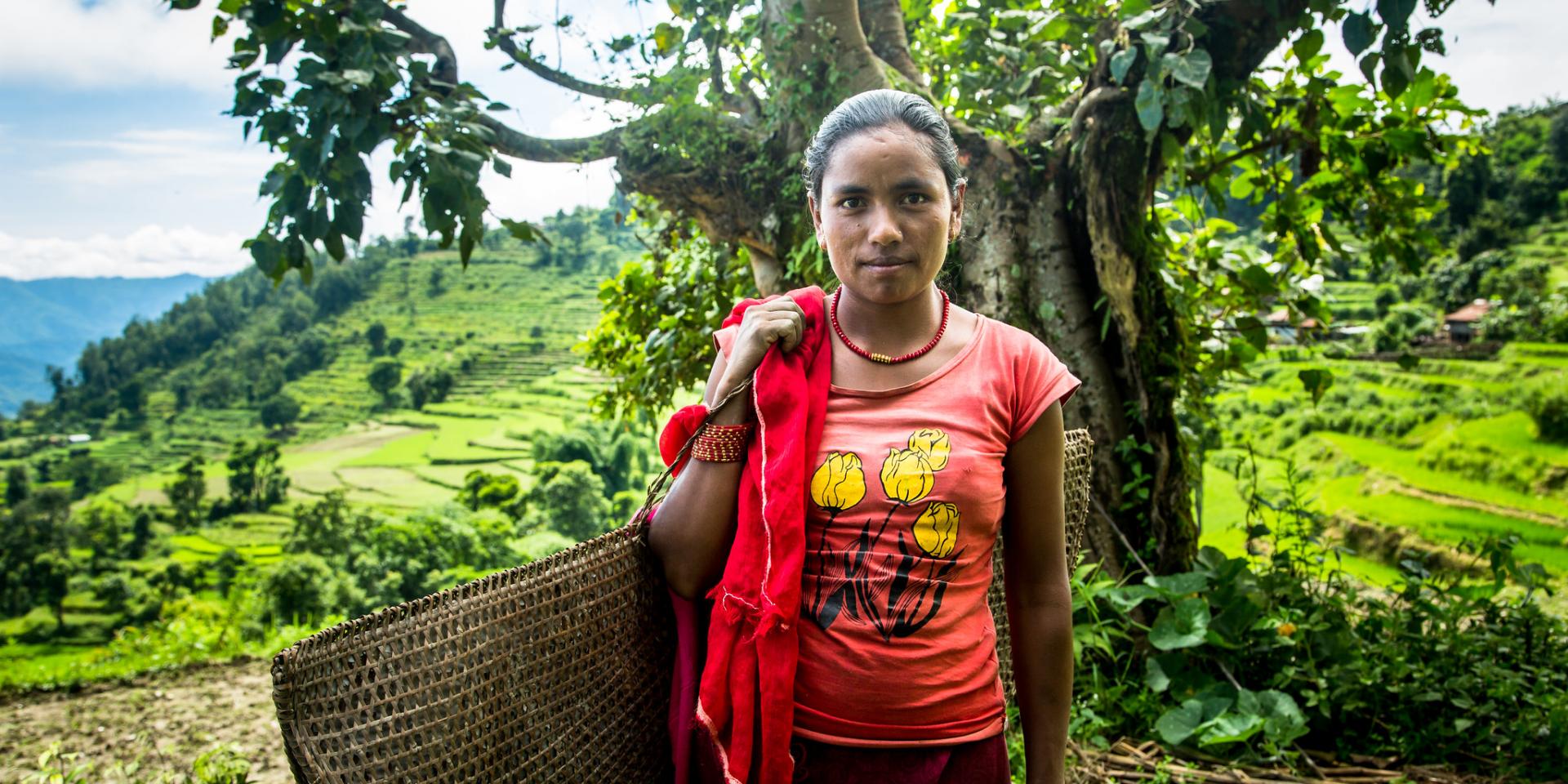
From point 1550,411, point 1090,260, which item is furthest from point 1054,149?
point 1550,411

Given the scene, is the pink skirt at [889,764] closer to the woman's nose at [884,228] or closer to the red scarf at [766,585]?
the red scarf at [766,585]

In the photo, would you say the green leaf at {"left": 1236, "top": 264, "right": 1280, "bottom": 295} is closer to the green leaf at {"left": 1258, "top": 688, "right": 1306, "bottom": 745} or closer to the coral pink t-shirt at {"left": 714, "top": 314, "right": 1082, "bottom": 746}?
the green leaf at {"left": 1258, "top": 688, "right": 1306, "bottom": 745}

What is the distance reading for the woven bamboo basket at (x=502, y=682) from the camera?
1.07m

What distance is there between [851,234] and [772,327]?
0.58 feet

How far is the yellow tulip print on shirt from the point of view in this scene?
3.84 feet

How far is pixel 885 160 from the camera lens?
120cm

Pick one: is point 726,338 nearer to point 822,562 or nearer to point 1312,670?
point 822,562

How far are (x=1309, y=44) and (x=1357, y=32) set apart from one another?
41 centimetres

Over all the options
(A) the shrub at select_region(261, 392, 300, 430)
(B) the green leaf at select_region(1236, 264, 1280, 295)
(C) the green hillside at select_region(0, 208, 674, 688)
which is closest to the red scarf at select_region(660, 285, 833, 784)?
(B) the green leaf at select_region(1236, 264, 1280, 295)

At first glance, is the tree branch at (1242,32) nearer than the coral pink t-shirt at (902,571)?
No

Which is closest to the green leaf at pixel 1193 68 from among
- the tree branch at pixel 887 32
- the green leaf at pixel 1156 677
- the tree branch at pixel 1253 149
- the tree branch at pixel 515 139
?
the tree branch at pixel 1253 149

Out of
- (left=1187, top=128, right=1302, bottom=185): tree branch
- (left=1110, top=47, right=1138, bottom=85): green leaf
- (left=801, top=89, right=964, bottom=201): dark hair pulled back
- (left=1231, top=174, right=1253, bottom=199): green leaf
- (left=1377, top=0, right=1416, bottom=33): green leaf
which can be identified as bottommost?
(left=801, top=89, right=964, bottom=201): dark hair pulled back

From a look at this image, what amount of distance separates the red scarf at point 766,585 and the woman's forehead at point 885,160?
10.6 inches

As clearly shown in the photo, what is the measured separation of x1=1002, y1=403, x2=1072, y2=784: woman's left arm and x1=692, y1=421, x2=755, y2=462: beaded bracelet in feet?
1.30
